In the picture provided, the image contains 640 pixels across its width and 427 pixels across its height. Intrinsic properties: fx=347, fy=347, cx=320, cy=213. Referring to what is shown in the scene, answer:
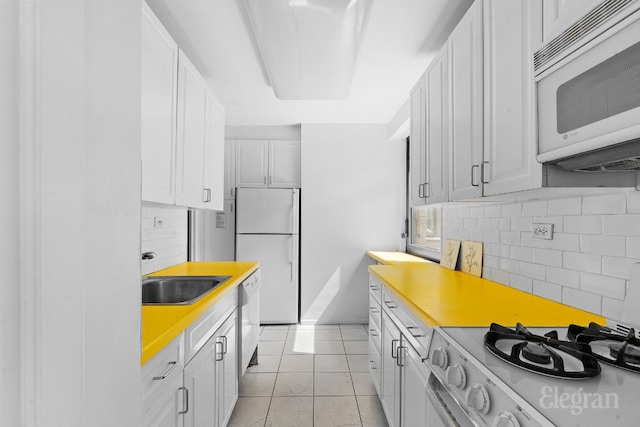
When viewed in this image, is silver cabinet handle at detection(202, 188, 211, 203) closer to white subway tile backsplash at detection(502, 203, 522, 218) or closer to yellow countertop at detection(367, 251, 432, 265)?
yellow countertop at detection(367, 251, 432, 265)

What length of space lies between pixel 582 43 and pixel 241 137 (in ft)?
13.5

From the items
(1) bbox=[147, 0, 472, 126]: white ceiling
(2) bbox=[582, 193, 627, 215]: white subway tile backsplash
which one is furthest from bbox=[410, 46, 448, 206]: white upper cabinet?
(2) bbox=[582, 193, 627, 215]: white subway tile backsplash

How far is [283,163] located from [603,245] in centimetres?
366

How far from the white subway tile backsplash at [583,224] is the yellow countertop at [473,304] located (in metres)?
0.33

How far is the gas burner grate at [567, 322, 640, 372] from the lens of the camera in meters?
0.86

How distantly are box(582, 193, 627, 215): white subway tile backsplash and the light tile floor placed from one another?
173 cm

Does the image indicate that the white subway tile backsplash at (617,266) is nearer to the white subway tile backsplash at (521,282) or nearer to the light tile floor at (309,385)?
the white subway tile backsplash at (521,282)

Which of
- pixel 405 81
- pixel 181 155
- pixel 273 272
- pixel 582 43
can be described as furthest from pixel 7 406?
pixel 273 272

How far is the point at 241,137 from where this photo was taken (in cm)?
463

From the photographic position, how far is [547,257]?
162 cm

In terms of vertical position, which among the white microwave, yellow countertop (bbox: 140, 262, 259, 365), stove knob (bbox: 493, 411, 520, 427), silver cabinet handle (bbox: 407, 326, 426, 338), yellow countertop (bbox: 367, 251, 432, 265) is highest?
the white microwave

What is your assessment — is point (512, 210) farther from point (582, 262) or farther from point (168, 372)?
point (168, 372)

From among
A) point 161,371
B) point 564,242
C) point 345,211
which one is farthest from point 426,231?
point 161,371

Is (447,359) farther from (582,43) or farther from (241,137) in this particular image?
(241,137)
